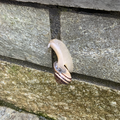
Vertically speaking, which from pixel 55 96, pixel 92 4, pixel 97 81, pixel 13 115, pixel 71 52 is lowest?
pixel 13 115

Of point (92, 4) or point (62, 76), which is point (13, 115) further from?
point (92, 4)

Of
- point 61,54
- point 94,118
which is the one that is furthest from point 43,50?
point 94,118

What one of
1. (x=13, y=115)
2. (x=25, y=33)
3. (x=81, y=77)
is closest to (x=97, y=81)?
(x=81, y=77)

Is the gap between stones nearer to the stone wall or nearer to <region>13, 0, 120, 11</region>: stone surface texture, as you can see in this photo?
the stone wall

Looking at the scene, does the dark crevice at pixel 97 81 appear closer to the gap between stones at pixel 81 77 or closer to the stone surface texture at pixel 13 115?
the gap between stones at pixel 81 77

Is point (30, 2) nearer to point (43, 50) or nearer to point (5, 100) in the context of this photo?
point (43, 50)

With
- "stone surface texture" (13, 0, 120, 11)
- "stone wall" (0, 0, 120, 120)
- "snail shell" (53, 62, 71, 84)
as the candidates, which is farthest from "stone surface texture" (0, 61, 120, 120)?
"stone surface texture" (13, 0, 120, 11)
